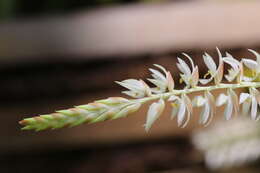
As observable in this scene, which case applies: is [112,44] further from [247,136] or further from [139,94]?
[139,94]

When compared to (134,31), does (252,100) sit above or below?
below

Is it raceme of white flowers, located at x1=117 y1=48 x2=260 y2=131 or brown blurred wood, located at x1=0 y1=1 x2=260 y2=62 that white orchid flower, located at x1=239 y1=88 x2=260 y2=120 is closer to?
raceme of white flowers, located at x1=117 y1=48 x2=260 y2=131

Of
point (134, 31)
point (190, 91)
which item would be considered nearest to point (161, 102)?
point (190, 91)

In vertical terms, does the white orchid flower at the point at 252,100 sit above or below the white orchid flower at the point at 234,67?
below

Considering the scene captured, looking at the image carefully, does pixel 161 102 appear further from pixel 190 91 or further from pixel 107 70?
pixel 107 70

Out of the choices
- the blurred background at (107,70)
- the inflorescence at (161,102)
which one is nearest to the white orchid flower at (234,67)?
the inflorescence at (161,102)

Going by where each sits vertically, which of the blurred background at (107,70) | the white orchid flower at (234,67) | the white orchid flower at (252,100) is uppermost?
the blurred background at (107,70)

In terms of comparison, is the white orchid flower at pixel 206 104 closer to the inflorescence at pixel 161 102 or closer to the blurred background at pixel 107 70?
the inflorescence at pixel 161 102
